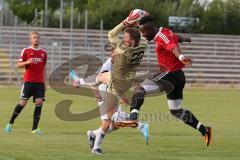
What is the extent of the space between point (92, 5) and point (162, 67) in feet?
165

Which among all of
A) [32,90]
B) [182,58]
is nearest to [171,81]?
[182,58]

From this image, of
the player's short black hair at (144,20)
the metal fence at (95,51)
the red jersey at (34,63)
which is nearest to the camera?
the player's short black hair at (144,20)

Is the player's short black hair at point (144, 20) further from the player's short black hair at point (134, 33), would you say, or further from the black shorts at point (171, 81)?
the black shorts at point (171, 81)

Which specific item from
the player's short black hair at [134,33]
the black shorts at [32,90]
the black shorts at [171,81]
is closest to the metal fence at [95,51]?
the black shorts at [32,90]

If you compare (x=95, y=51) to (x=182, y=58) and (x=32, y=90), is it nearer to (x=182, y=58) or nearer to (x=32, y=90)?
(x=32, y=90)

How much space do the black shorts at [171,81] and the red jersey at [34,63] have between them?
379 cm

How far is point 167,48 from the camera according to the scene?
13.2 meters

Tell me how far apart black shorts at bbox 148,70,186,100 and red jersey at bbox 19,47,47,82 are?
12.4 feet

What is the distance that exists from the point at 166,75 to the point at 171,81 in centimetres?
14

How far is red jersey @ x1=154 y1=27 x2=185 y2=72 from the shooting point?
43.7ft

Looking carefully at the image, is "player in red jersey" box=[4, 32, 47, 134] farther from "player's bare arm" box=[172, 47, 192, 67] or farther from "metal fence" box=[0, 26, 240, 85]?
"metal fence" box=[0, 26, 240, 85]

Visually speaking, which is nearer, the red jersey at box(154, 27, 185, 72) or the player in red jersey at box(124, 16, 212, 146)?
the player in red jersey at box(124, 16, 212, 146)

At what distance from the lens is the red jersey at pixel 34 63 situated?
16641mm

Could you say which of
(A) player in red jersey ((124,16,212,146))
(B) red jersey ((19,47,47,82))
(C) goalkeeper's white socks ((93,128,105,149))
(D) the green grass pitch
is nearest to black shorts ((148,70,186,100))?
(A) player in red jersey ((124,16,212,146))
